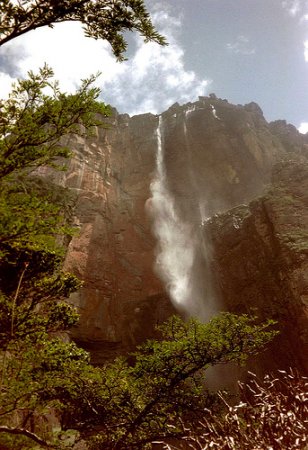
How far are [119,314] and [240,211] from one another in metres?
15.3

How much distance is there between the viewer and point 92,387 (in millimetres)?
9367

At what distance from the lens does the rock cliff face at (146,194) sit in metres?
30.5

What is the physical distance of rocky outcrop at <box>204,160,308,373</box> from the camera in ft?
74.7

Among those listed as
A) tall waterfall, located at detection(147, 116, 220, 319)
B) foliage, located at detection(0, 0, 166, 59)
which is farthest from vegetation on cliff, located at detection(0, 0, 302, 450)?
tall waterfall, located at detection(147, 116, 220, 319)

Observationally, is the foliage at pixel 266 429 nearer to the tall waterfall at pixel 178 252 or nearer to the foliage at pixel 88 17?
the foliage at pixel 88 17

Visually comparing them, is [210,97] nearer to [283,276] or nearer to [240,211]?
[240,211]

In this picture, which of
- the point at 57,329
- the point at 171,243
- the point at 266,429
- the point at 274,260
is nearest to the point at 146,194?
the point at 171,243

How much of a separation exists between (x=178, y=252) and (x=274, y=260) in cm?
1484

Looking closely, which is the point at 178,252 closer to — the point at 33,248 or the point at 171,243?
the point at 171,243

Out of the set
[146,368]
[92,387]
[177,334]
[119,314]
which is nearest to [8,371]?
[92,387]

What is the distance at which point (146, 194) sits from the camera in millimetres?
42781

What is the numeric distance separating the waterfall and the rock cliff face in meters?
0.68

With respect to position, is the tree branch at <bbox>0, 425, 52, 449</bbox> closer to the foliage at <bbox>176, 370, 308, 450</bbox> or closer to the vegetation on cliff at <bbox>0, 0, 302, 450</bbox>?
the vegetation on cliff at <bbox>0, 0, 302, 450</bbox>

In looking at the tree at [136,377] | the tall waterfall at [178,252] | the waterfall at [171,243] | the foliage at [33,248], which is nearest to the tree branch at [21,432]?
the foliage at [33,248]
